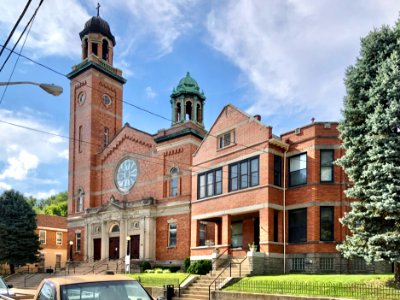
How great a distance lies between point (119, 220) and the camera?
130ft

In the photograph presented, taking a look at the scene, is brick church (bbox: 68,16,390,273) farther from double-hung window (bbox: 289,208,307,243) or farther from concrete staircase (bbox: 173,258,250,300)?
concrete staircase (bbox: 173,258,250,300)

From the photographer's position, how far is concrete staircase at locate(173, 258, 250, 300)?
2345 cm

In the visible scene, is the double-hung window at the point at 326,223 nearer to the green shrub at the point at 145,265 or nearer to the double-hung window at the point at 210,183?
the double-hung window at the point at 210,183

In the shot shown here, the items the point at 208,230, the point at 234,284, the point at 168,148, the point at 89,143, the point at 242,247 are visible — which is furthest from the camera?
the point at 89,143

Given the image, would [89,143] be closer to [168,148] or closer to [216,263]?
[168,148]

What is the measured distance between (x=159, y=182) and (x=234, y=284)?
16.9 meters

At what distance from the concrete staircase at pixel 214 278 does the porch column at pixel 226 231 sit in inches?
49.7

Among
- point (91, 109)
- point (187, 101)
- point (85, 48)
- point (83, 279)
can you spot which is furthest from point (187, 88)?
point (83, 279)

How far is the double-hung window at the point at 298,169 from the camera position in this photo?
26844mm

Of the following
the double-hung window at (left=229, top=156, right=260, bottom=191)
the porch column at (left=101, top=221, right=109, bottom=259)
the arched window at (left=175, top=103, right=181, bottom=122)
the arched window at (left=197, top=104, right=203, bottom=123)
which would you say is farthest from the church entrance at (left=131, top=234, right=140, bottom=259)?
the arched window at (left=197, top=104, right=203, bottom=123)

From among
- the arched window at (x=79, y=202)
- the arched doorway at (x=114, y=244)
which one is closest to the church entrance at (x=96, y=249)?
the arched doorway at (x=114, y=244)

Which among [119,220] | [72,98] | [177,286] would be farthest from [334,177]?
[72,98]

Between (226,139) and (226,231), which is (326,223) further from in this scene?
(226,139)

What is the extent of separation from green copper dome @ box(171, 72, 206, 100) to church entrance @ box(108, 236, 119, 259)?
45.3 ft
